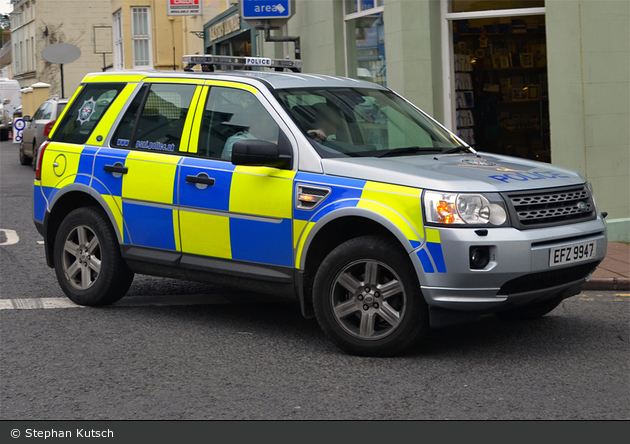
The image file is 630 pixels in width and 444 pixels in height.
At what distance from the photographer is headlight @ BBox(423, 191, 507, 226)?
17.1 ft

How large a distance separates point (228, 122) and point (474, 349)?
92.2 inches

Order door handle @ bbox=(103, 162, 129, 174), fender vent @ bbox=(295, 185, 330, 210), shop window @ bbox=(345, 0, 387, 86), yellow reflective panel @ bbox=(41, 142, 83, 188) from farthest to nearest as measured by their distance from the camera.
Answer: shop window @ bbox=(345, 0, 387, 86) → yellow reflective panel @ bbox=(41, 142, 83, 188) → door handle @ bbox=(103, 162, 129, 174) → fender vent @ bbox=(295, 185, 330, 210)

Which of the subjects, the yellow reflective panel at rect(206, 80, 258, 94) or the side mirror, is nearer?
the side mirror

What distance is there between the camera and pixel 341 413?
459 cm

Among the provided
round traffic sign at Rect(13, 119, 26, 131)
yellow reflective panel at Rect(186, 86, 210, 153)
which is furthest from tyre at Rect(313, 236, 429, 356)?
round traffic sign at Rect(13, 119, 26, 131)

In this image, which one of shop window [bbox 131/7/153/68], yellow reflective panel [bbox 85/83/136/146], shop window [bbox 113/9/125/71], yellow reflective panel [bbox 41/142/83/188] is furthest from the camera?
shop window [bbox 113/9/125/71]

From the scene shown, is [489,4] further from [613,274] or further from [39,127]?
[39,127]

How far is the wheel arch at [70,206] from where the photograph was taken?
22.9 ft

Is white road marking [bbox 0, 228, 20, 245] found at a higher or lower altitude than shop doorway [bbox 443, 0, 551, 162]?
lower

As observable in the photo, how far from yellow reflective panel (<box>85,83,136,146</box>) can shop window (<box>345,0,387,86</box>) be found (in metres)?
6.92

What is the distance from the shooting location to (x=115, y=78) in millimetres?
7348

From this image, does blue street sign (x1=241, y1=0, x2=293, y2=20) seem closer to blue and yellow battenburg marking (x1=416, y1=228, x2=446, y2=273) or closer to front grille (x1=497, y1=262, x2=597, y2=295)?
front grille (x1=497, y1=262, x2=597, y2=295)

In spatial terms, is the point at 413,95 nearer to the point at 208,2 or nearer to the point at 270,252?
the point at 270,252

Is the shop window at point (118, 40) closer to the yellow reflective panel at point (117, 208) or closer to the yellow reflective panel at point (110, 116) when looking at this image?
the yellow reflective panel at point (110, 116)
